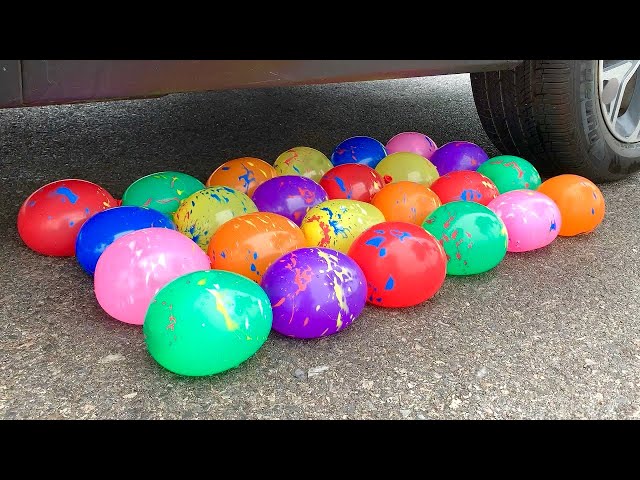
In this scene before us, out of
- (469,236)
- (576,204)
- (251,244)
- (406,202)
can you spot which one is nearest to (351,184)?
(406,202)

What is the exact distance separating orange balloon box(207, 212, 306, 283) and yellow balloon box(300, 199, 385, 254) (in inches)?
4.2

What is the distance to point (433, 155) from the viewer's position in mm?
2721

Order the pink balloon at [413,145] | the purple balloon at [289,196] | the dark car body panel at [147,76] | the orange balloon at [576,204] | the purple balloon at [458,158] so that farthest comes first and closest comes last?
the pink balloon at [413,145] < the purple balloon at [458,158] < the orange balloon at [576,204] < the purple balloon at [289,196] < the dark car body panel at [147,76]

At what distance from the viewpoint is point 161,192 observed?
2.20 metres

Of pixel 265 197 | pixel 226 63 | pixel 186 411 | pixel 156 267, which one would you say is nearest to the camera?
pixel 186 411

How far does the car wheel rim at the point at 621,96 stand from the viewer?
266cm

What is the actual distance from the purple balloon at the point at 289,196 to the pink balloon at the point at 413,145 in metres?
0.70

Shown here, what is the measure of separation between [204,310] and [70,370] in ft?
1.15

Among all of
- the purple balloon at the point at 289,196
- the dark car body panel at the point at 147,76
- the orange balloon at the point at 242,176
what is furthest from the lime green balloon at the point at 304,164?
the dark car body panel at the point at 147,76

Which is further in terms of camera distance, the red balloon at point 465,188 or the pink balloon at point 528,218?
the red balloon at point 465,188

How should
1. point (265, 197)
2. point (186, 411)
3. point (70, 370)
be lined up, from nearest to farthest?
point (186, 411), point (70, 370), point (265, 197)

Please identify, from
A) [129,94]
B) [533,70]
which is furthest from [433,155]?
[129,94]

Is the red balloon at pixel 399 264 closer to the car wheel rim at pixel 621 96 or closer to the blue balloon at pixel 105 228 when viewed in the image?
the blue balloon at pixel 105 228

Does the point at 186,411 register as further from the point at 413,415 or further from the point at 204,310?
the point at 413,415
